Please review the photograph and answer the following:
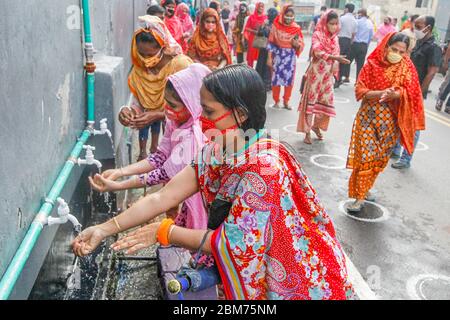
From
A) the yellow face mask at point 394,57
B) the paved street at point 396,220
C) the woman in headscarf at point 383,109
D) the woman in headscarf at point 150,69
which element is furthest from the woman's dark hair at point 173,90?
the yellow face mask at point 394,57

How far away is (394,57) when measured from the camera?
3.95 metres

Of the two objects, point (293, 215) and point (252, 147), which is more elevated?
point (252, 147)

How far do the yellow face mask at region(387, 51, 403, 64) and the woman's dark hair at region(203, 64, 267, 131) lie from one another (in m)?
2.71

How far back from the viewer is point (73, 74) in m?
2.96

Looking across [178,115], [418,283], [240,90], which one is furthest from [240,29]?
[240,90]

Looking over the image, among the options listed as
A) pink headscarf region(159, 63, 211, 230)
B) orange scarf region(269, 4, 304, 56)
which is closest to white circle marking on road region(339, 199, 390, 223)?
pink headscarf region(159, 63, 211, 230)

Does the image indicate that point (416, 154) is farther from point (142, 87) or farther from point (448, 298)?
point (142, 87)

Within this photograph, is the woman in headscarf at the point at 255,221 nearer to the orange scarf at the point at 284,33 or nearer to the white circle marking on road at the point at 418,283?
the white circle marking on road at the point at 418,283

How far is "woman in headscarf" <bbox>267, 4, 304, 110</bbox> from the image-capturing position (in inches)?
310

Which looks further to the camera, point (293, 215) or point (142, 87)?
point (142, 87)

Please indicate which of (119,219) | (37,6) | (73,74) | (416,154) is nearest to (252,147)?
(119,219)

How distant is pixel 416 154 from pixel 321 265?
5148mm

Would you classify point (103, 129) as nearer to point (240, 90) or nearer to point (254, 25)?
point (240, 90)
